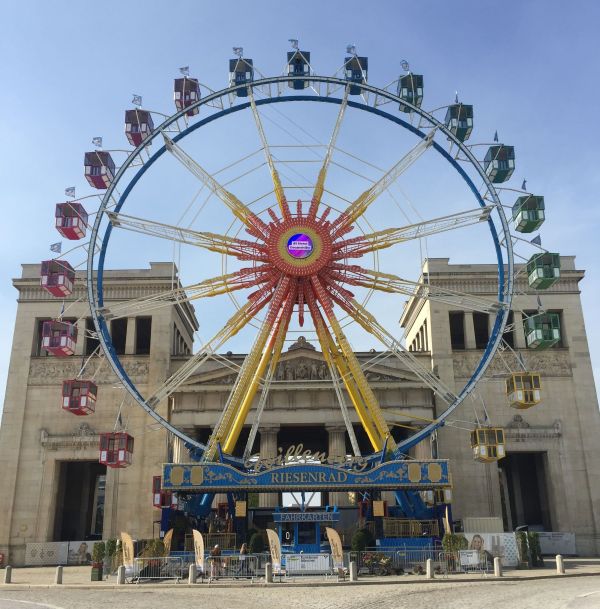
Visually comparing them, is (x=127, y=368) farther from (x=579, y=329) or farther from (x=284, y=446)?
(x=579, y=329)

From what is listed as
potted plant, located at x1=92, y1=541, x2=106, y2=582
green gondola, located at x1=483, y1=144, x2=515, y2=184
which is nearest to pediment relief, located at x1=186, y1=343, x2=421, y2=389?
green gondola, located at x1=483, y1=144, x2=515, y2=184

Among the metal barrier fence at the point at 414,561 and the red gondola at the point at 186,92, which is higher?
the red gondola at the point at 186,92

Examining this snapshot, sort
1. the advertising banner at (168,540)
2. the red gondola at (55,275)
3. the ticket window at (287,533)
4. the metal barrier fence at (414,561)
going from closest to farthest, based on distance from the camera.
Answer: the metal barrier fence at (414,561), the advertising banner at (168,540), the ticket window at (287,533), the red gondola at (55,275)

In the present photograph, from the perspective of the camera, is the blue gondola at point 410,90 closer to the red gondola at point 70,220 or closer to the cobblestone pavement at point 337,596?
the red gondola at point 70,220

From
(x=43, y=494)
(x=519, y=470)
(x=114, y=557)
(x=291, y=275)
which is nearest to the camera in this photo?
(x=114, y=557)

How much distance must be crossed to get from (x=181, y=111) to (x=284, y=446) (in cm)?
3631

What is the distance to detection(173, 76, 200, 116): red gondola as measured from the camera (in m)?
42.5

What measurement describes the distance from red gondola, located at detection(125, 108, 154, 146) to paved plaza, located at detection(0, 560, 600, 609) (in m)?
23.7

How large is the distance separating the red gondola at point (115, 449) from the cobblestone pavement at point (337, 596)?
31.9 feet

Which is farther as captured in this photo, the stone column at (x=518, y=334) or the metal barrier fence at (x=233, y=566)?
the stone column at (x=518, y=334)

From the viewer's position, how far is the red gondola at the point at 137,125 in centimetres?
4225

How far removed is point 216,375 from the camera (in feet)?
184

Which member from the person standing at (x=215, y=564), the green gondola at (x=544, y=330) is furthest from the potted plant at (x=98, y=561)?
the green gondola at (x=544, y=330)

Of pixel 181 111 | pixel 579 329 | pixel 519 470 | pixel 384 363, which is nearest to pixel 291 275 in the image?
pixel 181 111
